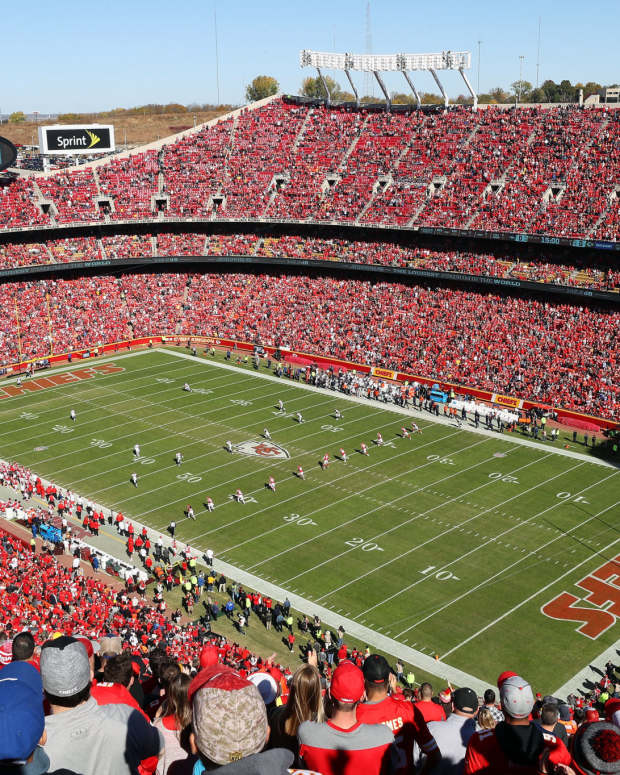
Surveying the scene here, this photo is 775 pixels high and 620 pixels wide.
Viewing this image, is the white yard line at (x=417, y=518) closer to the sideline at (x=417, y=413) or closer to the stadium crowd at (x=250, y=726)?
the sideline at (x=417, y=413)

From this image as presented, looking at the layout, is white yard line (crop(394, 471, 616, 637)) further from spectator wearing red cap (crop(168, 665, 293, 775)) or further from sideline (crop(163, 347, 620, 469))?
spectator wearing red cap (crop(168, 665, 293, 775))

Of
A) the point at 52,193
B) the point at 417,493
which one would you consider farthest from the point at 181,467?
the point at 52,193

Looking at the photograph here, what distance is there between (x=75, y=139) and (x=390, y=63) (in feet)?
84.2

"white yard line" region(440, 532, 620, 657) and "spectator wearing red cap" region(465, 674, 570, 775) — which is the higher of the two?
"spectator wearing red cap" region(465, 674, 570, 775)

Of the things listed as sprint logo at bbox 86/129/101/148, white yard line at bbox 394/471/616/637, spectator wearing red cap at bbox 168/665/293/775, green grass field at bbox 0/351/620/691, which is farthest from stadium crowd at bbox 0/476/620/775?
sprint logo at bbox 86/129/101/148

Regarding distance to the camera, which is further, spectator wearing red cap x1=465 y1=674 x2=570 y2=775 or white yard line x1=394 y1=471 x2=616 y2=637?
white yard line x1=394 y1=471 x2=616 y2=637

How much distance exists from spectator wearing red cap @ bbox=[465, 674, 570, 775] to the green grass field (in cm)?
1908

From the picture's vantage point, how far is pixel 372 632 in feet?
84.5

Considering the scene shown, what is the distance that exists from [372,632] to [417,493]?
416 inches

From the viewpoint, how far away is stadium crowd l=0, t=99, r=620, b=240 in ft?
174

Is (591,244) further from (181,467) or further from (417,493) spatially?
(181,467)

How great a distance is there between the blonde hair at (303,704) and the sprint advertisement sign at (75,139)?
62626mm

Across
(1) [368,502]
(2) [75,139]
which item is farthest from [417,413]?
(2) [75,139]

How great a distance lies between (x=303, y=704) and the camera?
19.0ft
